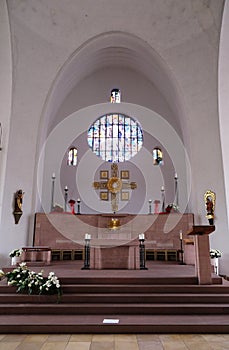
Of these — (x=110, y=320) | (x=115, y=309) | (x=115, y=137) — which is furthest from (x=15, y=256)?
(x=115, y=137)

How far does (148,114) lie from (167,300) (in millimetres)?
8666

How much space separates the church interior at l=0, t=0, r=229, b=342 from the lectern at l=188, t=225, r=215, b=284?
1408 mm

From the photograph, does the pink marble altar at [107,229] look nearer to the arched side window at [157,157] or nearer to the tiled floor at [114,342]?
the arched side window at [157,157]

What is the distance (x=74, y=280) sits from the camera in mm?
4578

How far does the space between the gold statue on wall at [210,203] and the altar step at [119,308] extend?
4.12m

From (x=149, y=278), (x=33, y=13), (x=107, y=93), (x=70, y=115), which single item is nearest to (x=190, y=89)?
(x=107, y=93)

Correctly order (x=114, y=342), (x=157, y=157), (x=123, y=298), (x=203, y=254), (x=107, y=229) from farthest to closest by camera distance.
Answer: (x=157, y=157) → (x=107, y=229) → (x=203, y=254) → (x=123, y=298) → (x=114, y=342)

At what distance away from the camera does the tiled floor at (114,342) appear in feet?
9.81

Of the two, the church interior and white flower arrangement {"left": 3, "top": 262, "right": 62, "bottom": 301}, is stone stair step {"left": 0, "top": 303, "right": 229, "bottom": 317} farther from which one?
the church interior

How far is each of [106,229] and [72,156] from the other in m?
3.47

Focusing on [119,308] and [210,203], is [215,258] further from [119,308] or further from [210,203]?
[119,308]

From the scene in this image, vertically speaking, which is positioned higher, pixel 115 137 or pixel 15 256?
pixel 115 137

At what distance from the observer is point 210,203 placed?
845 centimetres

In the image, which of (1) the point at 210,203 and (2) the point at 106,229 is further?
(2) the point at 106,229
